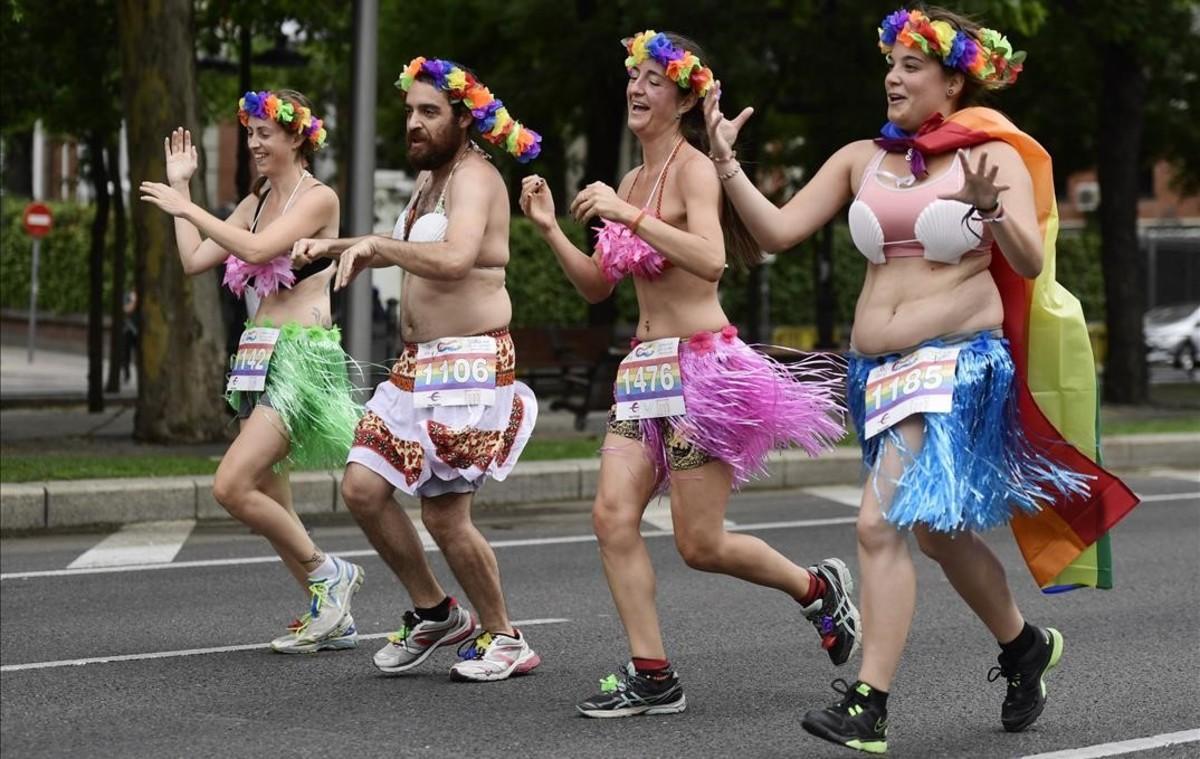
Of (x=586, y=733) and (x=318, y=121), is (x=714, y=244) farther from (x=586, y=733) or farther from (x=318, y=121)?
Answer: (x=318, y=121)

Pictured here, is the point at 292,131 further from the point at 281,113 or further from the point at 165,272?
the point at 165,272

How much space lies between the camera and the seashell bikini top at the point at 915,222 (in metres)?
5.41

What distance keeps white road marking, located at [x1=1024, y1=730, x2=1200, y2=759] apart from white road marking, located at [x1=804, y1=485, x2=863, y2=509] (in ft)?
22.8

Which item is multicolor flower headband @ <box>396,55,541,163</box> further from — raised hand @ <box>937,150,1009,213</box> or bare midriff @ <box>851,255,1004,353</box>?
raised hand @ <box>937,150,1009,213</box>

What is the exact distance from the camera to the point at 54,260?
38.3 m

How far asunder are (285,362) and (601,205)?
1889mm

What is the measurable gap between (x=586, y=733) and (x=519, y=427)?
1.28 meters

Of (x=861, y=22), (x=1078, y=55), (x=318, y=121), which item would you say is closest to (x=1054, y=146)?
(x=1078, y=55)

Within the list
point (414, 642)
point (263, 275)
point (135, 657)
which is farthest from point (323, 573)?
point (263, 275)

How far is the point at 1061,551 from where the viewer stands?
5.71 metres

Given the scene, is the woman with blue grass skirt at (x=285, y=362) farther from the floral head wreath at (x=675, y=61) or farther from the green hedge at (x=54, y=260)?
the green hedge at (x=54, y=260)

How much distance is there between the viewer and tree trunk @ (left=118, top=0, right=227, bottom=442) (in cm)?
1488

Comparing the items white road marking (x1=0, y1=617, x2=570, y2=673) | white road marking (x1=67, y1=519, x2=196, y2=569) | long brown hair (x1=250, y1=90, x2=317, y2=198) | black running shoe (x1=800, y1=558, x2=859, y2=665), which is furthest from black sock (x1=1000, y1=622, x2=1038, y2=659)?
white road marking (x1=67, y1=519, x2=196, y2=569)

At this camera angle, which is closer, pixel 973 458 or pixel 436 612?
pixel 973 458
